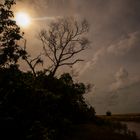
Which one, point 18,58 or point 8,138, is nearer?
point 8,138

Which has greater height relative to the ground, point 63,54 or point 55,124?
point 63,54

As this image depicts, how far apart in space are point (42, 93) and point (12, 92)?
158 inches

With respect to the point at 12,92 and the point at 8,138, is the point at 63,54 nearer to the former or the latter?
the point at 12,92

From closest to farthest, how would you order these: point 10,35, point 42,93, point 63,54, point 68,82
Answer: point 10,35 < point 42,93 < point 68,82 < point 63,54

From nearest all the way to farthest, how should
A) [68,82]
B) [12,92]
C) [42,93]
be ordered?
[12,92]
[42,93]
[68,82]

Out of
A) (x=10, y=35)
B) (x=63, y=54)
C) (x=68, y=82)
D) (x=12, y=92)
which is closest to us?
(x=12, y=92)

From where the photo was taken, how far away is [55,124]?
82.5 ft

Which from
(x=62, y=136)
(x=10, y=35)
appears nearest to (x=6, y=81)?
(x=10, y=35)

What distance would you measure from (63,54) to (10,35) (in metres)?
16.6

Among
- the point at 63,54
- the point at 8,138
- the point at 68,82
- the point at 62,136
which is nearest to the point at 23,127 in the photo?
the point at 8,138

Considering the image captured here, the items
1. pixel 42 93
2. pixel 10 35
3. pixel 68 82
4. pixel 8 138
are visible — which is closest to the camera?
pixel 8 138

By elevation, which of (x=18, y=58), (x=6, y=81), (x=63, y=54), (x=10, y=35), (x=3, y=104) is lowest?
(x=3, y=104)

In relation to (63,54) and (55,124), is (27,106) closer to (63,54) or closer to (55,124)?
(55,124)

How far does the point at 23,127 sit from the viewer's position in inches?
773
